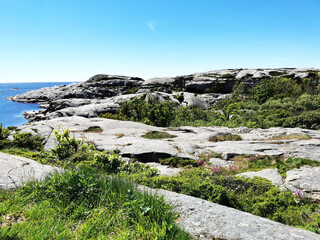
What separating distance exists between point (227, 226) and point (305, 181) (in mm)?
4552

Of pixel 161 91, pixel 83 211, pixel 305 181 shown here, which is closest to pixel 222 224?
pixel 83 211

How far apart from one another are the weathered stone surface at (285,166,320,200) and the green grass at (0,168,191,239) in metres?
4.51

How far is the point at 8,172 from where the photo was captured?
4648 millimetres

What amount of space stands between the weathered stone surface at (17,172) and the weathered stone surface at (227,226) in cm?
307

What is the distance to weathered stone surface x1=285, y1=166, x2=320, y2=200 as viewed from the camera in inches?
210

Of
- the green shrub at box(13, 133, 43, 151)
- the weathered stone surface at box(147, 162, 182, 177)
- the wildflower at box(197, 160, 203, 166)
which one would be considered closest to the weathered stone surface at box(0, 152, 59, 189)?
the weathered stone surface at box(147, 162, 182, 177)

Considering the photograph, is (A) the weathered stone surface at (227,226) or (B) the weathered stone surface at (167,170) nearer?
(A) the weathered stone surface at (227,226)

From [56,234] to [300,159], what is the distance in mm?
8853

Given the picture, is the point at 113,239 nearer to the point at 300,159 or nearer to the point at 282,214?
the point at 282,214

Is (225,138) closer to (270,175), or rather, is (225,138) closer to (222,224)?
(270,175)

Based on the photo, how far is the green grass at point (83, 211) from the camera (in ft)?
8.45

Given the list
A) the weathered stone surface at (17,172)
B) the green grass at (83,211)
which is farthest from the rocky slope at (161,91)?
the green grass at (83,211)

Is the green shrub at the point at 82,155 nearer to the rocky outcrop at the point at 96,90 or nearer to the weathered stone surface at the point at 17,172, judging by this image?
the weathered stone surface at the point at 17,172

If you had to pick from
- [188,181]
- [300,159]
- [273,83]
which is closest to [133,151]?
[188,181]
